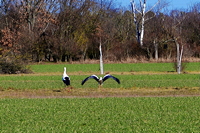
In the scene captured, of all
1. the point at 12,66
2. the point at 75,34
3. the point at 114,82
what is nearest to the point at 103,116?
the point at 114,82

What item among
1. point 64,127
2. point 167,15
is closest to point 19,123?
point 64,127

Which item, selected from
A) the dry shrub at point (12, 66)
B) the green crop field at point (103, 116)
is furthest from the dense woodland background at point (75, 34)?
the green crop field at point (103, 116)

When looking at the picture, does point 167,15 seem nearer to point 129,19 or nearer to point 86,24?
point 129,19

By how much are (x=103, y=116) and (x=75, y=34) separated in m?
50.7

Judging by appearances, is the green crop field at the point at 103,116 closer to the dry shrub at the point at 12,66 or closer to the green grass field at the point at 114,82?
the green grass field at the point at 114,82

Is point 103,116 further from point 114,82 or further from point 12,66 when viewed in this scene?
point 12,66

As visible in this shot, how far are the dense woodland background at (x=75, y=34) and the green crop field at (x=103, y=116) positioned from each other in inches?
1547

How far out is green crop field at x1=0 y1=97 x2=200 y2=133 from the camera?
10141 millimetres

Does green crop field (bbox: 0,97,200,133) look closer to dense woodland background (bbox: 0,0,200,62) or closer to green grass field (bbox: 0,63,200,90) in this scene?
green grass field (bbox: 0,63,200,90)

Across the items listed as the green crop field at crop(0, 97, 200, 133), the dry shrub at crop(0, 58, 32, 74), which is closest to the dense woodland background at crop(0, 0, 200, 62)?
the dry shrub at crop(0, 58, 32, 74)

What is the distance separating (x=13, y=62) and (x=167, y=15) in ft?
135

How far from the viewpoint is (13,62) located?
118 feet

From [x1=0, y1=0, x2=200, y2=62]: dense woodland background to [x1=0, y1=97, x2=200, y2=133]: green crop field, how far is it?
129ft

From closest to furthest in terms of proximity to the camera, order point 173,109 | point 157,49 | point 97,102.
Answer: point 173,109 → point 97,102 → point 157,49
